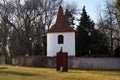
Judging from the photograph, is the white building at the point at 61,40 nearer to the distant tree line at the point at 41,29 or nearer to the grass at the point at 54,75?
the distant tree line at the point at 41,29

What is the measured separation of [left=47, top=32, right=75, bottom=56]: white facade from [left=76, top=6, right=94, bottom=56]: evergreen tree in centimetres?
605

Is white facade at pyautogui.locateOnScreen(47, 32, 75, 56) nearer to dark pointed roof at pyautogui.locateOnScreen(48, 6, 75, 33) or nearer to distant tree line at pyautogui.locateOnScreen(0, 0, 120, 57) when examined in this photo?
dark pointed roof at pyautogui.locateOnScreen(48, 6, 75, 33)

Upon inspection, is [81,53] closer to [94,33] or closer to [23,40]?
[94,33]

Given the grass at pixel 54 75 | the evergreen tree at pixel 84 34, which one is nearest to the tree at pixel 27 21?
the evergreen tree at pixel 84 34

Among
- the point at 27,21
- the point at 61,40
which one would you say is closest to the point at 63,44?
the point at 61,40

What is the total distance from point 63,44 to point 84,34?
8.48 meters

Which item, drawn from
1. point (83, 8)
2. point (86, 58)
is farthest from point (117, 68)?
point (83, 8)

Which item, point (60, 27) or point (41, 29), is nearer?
point (60, 27)

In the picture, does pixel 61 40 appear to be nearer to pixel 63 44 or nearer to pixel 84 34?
pixel 63 44

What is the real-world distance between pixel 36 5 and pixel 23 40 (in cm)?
819

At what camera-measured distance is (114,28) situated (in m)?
66.4

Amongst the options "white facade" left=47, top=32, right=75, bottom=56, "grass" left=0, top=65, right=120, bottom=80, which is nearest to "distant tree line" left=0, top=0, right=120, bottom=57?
"white facade" left=47, top=32, right=75, bottom=56

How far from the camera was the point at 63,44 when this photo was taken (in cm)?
5903

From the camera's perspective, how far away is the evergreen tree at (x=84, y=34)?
65.2 m
